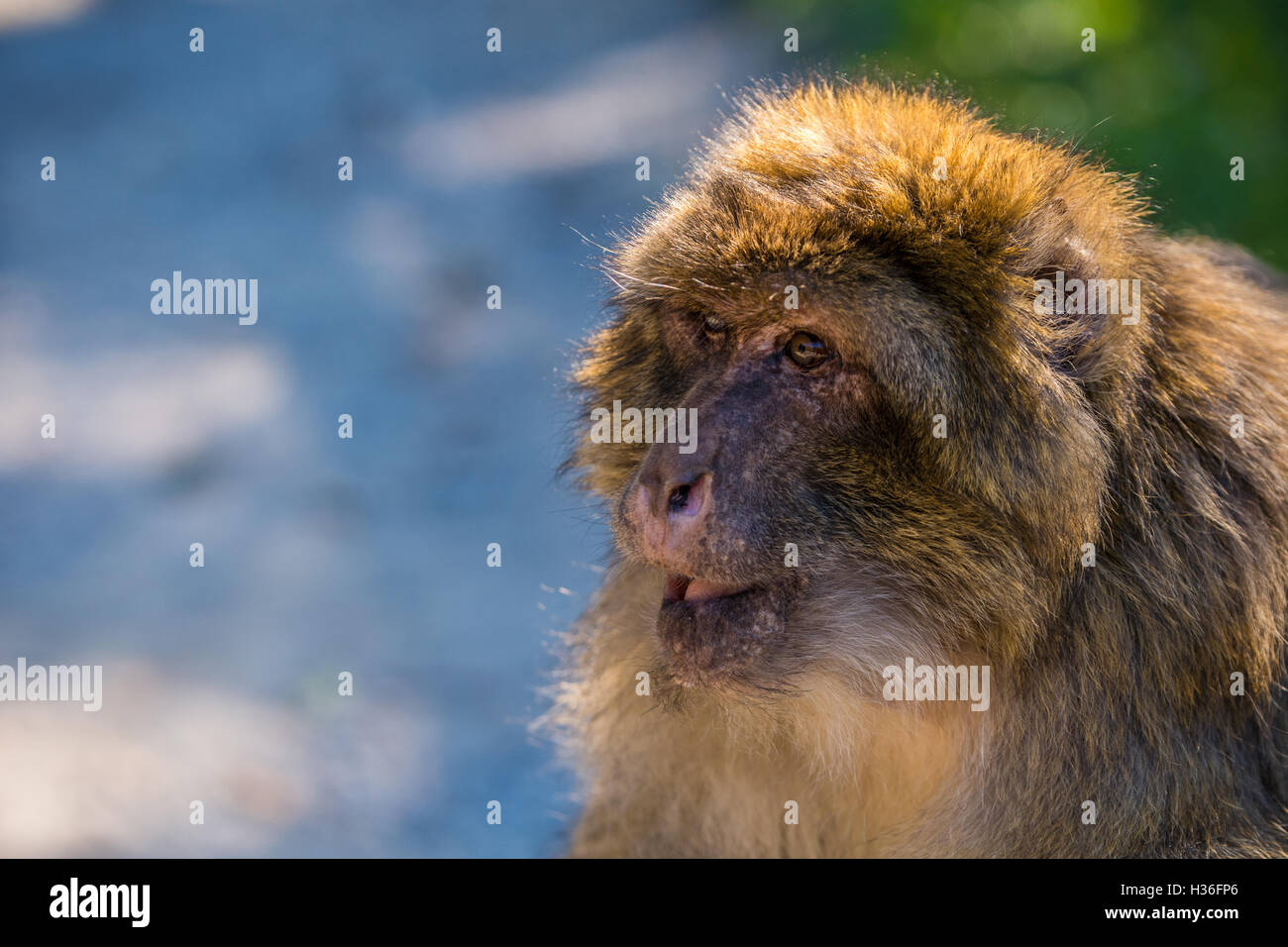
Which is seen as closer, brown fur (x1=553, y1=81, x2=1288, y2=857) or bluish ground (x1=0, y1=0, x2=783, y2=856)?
brown fur (x1=553, y1=81, x2=1288, y2=857)

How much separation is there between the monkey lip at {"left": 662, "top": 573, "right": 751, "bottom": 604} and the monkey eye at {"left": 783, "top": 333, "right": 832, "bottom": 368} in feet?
1.89

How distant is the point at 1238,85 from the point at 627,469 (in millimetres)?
6027

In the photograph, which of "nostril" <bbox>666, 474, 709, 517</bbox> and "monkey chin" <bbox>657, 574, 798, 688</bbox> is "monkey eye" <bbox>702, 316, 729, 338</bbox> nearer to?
"nostril" <bbox>666, 474, 709, 517</bbox>

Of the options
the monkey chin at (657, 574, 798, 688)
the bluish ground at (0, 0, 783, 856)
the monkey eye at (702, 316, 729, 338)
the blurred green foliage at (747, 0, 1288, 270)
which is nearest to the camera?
the monkey chin at (657, 574, 798, 688)

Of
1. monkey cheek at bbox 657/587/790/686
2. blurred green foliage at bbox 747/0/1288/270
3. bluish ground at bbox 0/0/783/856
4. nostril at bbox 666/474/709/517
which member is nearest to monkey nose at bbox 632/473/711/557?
nostril at bbox 666/474/709/517

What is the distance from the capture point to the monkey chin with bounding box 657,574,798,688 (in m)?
3.34

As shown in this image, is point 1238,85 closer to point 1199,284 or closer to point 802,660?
point 1199,284

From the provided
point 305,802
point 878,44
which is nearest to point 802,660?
point 305,802

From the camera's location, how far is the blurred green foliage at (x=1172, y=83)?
25.8ft

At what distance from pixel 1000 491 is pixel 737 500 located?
638mm

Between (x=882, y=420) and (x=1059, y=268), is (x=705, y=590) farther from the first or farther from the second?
(x=1059, y=268)

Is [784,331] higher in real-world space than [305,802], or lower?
higher

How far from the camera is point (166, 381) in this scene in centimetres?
852

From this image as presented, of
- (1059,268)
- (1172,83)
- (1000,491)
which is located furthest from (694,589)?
(1172,83)
